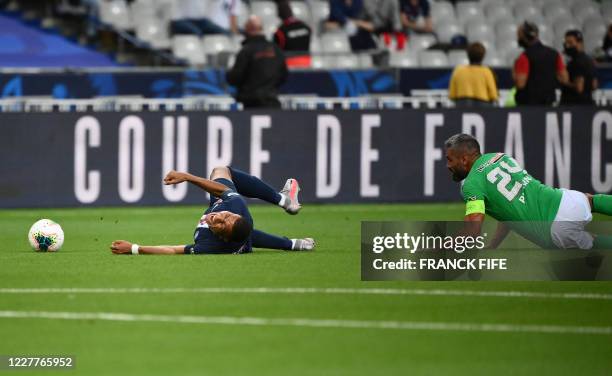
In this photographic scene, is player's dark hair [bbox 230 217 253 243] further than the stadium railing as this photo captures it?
No

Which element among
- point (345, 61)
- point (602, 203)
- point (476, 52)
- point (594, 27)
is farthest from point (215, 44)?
point (602, 203)

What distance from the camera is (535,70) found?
22031 mm

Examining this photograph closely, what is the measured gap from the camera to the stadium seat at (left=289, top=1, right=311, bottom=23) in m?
30.8

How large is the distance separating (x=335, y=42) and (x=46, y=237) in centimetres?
1571

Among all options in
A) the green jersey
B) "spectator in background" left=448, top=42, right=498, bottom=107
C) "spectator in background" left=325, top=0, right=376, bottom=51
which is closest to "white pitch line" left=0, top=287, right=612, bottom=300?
the green jersey

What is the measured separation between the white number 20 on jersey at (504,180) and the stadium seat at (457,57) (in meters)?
16.2

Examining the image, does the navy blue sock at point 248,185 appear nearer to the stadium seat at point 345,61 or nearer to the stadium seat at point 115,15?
the stadium seat at point 345,61

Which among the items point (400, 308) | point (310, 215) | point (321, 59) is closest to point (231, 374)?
point (400, 308)

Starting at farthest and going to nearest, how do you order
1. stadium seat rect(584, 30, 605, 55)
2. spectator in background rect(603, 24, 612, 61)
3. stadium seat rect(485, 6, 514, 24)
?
stadium seat rect(485, 6, 514, 24)
stadium seat rect(584, 30, 605, 55)
spectator in background rect(603, 24, 612, 61)

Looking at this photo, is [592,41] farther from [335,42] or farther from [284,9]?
[284,9]

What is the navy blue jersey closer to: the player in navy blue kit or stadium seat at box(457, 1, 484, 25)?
the player in navy blue kit

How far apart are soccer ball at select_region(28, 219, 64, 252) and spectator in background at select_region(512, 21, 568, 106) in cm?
910

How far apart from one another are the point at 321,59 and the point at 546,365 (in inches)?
723

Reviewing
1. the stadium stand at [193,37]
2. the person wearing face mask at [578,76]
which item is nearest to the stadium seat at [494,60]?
the stadium stand at [193,37]
